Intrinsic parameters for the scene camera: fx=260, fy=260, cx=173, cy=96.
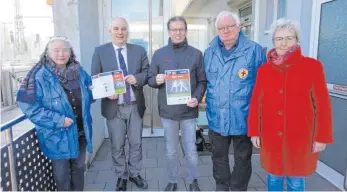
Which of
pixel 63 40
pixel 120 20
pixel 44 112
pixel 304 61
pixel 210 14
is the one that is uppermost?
pixel 210 14

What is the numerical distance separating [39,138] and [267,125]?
1936 mm

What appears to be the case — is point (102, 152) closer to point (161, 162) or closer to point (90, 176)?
point (90, 176)

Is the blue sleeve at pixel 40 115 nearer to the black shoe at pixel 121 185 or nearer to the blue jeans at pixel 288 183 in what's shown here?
the black shoe at pixel 121 185

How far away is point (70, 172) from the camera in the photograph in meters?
2.49

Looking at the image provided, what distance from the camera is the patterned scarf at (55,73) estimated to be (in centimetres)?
204

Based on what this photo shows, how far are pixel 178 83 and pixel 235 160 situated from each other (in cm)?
95

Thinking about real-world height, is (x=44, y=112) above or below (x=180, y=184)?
above

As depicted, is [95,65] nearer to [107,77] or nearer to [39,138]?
[107,77]

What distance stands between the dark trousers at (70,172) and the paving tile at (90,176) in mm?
697

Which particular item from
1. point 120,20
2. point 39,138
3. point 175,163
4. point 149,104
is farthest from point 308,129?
point 149,104

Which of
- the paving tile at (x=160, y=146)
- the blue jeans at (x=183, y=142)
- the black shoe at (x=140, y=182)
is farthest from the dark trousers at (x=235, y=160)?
the paving tile at (x=160, y=146)

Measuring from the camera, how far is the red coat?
194cm

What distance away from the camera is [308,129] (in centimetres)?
200

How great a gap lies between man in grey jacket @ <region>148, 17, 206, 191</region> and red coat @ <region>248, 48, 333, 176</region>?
0.68m
